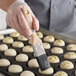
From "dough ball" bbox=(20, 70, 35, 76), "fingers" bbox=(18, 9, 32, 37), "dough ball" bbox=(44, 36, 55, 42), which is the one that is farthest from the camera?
"dough ball" bbox=(44, 36, 55, 42)

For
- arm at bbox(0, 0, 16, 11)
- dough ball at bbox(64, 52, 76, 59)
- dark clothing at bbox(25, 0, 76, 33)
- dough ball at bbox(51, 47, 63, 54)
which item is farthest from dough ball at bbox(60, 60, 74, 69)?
dark clothing at bbox(25, 0, 76, 33)

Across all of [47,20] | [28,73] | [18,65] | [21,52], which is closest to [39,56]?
[28,73]

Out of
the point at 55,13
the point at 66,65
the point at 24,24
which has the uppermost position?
the point at 24,24

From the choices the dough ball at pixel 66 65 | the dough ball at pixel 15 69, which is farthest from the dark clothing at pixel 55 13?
the dough ball at pixel 15 69

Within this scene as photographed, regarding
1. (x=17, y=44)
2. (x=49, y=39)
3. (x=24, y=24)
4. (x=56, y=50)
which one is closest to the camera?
(x=24, y=24)

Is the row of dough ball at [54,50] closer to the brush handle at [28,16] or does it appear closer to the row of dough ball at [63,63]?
the row of dough ball at [63,63]

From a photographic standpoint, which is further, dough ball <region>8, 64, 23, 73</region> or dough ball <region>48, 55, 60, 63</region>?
dough ball <region>48, 55, 60, 63</region>

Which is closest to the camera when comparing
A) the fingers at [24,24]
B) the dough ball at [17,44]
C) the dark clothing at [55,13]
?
the fingers at [24,24]

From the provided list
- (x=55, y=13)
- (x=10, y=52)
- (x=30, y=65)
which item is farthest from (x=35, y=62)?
(x=55, y=13)

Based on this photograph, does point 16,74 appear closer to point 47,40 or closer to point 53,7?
point 47,40

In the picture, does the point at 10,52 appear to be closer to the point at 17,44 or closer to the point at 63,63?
the point at 17,44

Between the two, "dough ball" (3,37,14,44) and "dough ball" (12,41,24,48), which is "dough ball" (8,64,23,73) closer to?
"dough ball" (12,41,24,48)

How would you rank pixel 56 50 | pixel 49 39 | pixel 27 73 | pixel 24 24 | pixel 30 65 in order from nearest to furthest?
pixel 24 24 < pixel 27 73 < pixel 30 65 < pixel 56 50 < pixel 49 39

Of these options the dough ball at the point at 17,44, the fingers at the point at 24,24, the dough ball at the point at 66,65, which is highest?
the fingers at the point at 24,24
